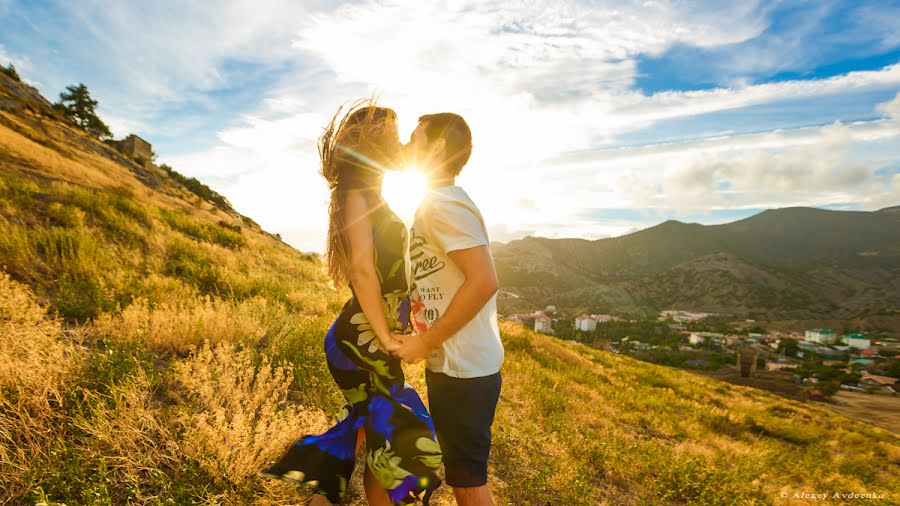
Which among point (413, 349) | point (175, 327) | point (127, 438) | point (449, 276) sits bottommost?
point (127, 438)

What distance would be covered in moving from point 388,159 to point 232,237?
11319mm

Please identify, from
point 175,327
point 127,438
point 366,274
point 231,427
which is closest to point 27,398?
point 127,438

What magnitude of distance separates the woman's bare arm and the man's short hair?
54cm

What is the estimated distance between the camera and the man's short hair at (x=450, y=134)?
2020mm

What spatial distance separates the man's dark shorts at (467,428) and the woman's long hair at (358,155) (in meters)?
0.88

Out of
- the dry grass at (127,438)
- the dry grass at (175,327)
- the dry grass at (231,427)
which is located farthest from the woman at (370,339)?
the dry grass at (175,327)

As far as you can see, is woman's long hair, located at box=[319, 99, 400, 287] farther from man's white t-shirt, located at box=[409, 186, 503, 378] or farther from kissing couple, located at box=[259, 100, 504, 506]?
man's white t-shirt, located at box=[409, 186, 503, 378]

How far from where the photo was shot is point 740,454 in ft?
20.2

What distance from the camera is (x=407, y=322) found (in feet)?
7.38

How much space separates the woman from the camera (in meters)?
1.98

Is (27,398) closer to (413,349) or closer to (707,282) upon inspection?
(413,349)

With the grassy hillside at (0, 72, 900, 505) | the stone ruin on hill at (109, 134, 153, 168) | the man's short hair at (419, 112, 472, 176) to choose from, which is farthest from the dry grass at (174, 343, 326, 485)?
the stone ruin on hill at (109, 134, 153, 168)

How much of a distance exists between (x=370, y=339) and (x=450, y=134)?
1196mm

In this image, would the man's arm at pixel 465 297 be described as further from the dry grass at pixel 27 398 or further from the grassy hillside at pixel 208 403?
the dry grass at pixel 27 398
